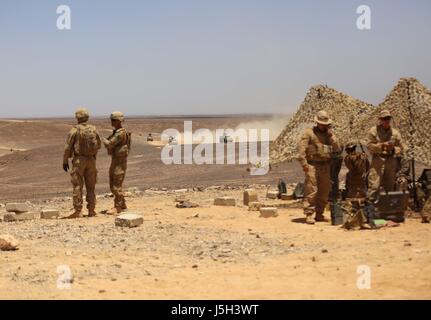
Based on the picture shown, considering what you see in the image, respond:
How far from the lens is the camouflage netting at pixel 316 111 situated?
51.4 ft

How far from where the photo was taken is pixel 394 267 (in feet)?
25.7

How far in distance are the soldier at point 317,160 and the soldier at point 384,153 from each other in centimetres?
86

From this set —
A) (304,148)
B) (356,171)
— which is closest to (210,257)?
(304,148)

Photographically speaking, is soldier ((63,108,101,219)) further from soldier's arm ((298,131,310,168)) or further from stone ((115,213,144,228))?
soldier's arm ((298,131,310,168))

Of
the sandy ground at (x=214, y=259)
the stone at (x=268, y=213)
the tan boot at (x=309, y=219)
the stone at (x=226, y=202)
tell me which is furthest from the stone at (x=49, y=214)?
the tan boot at (x=309, y=219)

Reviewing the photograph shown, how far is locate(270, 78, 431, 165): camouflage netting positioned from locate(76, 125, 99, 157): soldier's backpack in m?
4.89

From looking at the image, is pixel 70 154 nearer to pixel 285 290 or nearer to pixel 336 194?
pixel 336 194

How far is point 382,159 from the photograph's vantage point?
12.6m

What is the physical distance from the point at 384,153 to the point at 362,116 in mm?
3320

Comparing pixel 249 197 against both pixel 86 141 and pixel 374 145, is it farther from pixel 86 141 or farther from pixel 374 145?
pixel 86 141

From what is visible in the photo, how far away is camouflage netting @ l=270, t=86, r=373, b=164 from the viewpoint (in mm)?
15680

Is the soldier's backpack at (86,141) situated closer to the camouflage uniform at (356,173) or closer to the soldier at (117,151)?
the soldier at (117,151)
